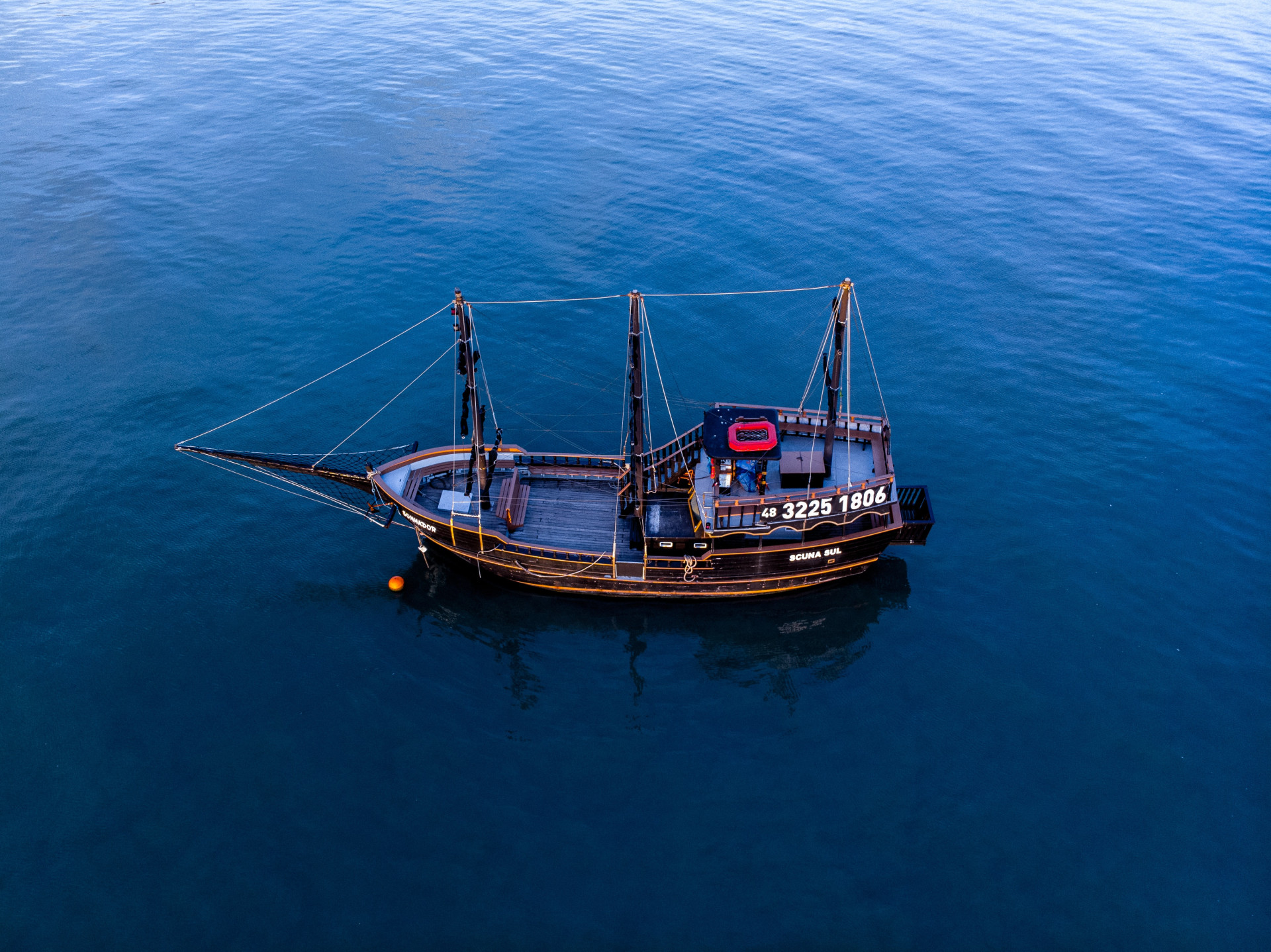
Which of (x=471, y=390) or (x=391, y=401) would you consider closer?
(x=471, y=390)

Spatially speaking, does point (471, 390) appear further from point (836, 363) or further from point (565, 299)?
point (565, 299)

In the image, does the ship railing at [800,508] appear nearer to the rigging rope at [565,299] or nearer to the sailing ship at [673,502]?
the sailing ship at [673,502]

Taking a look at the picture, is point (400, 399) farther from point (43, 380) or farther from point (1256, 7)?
point (1256, 7)

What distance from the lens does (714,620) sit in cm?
3984

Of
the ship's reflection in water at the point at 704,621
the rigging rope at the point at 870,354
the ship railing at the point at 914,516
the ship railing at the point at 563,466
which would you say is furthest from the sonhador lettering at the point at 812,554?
the rigging rope at the point at 870,354

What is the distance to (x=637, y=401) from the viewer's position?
3856 centimetres

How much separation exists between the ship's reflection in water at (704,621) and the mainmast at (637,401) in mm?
4994

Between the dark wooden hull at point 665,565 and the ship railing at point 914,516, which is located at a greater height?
the ship railing at point 914,516

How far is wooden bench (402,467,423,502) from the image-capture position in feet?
134

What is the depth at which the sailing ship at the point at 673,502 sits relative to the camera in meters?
38.7

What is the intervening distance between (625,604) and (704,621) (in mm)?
3773

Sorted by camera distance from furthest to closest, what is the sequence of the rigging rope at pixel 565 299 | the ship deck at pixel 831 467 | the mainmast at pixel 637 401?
the rigging rope at pixel 565 299 → the ship deck at pixel 831 467 → the mainmast at pixel 637 401

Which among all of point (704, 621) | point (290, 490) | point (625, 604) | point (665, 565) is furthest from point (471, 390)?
point (704, 621)

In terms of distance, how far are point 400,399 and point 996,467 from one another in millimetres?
35731
